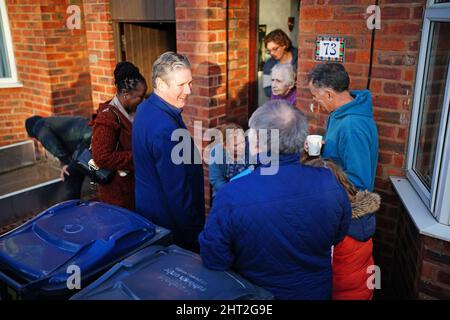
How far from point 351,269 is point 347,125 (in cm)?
92

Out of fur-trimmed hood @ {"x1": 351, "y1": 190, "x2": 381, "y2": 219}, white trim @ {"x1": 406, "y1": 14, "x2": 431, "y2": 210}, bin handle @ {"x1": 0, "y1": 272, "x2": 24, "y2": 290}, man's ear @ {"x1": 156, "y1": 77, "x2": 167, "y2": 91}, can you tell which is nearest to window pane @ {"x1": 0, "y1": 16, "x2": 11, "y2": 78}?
man's ear @ {"x1": 156, "y1": 77, "x2": 167, "y2": 91}

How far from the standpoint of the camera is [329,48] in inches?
130

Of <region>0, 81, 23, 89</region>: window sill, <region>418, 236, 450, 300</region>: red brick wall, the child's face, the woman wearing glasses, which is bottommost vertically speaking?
<region>418, 236, 450, 300</region>: red brick wall

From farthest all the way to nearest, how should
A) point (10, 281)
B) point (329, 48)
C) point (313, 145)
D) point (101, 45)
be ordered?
point (101, 45)
point (329, 48)
point (313, 145)
point (10, 281)

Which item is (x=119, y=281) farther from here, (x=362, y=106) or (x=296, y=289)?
(x=362, y=106)

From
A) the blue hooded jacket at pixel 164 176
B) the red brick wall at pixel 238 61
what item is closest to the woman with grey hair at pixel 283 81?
the red brick wall at pixel 238 61

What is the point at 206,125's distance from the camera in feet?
13.5

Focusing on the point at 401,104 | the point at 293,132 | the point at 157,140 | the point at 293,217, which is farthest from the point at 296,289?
the point at 401,104

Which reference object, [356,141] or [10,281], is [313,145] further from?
[10,281]

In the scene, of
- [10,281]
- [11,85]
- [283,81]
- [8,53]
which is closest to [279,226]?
[10,281]

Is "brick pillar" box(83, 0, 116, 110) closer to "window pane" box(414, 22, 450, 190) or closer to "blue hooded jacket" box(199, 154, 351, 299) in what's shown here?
"window pane" box(414, 22, 450, 190)

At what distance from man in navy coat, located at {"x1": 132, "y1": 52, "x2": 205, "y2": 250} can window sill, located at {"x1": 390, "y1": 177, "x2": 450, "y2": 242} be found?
1443 mm

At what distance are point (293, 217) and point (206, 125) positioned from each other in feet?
7.98

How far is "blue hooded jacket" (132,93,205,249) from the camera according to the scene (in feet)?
8.30
